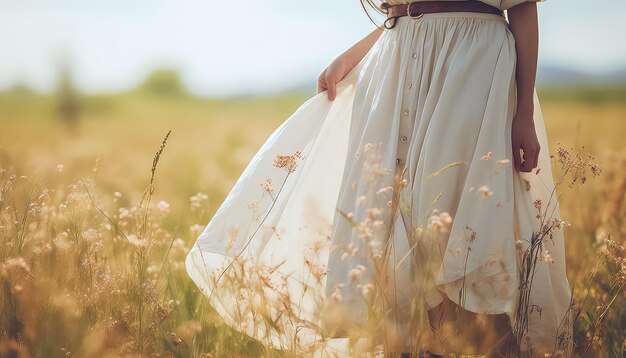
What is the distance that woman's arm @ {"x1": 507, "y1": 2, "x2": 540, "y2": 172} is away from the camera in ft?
7.11

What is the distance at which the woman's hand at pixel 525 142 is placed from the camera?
2.14 meters

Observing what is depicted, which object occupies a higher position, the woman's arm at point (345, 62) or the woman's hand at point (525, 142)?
the woman's arm at point (345, 62)

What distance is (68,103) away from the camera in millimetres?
21188

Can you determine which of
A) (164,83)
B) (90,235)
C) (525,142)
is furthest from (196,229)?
(164,83)

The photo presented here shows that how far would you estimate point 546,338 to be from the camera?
2197mm

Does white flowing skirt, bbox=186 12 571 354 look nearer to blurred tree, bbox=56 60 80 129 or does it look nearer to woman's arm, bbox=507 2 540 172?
woman's arm, bbox=507 2 540 172

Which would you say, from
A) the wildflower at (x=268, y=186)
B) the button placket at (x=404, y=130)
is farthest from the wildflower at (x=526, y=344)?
the wildflower at (x=268, y=186)

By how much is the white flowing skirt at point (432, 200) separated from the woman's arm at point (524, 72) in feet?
0.09

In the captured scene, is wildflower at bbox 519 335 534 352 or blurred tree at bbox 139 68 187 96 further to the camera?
blurred tree at bbox 139 68 187 96

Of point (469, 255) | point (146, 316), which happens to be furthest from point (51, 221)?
point (469, 255)

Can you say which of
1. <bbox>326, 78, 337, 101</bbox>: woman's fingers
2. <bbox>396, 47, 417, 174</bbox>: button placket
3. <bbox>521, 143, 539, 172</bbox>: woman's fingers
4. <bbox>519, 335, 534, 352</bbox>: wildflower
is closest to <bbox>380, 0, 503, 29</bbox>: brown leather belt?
<bbox>396, 47, 417, 174</bbox>: button placket

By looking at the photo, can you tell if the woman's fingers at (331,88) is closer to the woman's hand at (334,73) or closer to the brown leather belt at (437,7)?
the woman's hand at (334,73)

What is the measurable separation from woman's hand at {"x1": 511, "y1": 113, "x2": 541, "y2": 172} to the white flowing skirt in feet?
0.10

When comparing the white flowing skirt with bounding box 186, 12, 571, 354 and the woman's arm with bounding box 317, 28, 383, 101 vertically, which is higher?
the woman's arm with bounding box 317, 28, 383, 101
